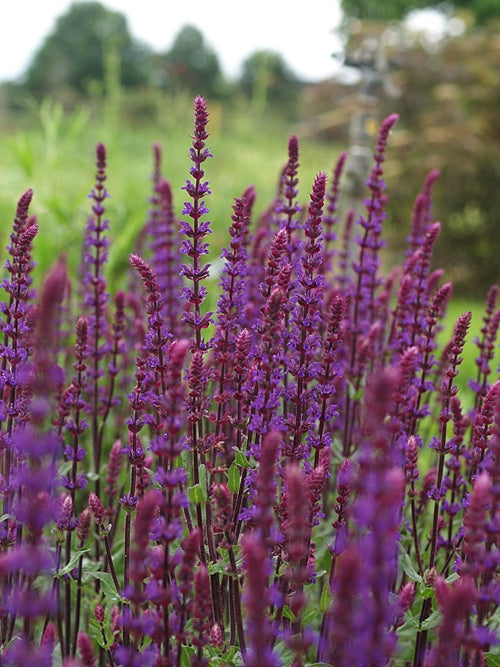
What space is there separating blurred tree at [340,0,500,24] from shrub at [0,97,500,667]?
23.0 m

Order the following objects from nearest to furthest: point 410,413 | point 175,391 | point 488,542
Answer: point 175,391 < point 488,542 < point 410,413

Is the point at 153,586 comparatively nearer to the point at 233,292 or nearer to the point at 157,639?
the point at 157,639

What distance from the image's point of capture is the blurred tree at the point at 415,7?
79.9 feet

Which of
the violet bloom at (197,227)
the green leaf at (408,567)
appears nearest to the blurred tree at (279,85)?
the violet bloom at (197,227)

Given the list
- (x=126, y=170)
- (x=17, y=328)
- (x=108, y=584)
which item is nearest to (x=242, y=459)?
(x=108, y=584)

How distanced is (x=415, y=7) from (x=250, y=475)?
25802mm

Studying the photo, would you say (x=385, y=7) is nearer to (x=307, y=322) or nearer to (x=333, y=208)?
(x=333, y=208)

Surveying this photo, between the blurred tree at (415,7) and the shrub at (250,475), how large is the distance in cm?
2301

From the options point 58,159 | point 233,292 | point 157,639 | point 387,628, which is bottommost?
point 387,628

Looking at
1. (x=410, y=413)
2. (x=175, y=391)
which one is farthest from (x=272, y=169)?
(x=175, y=391)

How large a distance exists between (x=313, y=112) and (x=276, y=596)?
20.4m

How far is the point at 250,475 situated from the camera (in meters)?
2.41

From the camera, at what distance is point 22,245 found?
229 centimetres

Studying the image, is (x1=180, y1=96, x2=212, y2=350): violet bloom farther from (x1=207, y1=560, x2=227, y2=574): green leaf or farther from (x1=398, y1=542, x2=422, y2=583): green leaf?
(x1=398, y1=542, x2=422, y2=583): green leaf
